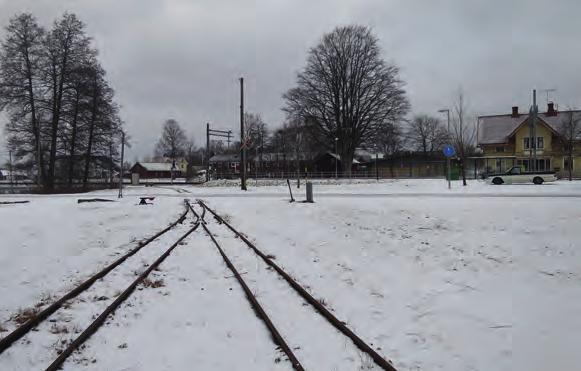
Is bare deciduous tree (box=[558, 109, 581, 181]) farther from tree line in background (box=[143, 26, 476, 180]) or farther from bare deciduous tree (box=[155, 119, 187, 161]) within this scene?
bare deciduous tree (box=[155, 119, 187, 161])

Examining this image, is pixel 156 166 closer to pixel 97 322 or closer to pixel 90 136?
pixel 90 136

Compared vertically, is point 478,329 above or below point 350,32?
below

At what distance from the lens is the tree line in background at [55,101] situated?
35.0m

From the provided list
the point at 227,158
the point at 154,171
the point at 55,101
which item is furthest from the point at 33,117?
the point at 154,171

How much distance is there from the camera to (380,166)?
63.3 metres

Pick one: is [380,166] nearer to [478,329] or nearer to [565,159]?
[565,159]

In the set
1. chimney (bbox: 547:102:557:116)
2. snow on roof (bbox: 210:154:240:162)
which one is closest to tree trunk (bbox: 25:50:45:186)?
snow on roof (bbox: 210:154:240:162)

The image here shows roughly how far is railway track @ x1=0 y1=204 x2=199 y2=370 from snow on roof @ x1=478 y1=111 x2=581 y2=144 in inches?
2150

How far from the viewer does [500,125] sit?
58.0 m

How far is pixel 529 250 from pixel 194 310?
25.6ft

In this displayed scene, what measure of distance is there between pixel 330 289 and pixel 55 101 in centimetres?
3678

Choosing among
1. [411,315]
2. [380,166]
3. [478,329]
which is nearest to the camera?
[478,329]

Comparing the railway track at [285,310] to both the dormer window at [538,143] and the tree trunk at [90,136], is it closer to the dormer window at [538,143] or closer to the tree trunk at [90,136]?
the tree trunk at [90,136]

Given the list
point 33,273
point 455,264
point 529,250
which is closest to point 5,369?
point 33,273
